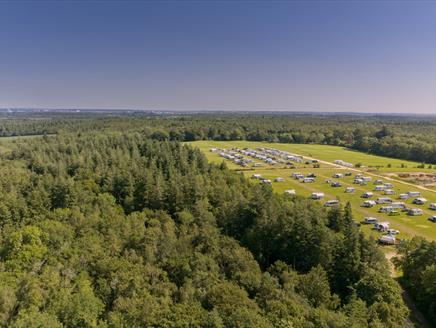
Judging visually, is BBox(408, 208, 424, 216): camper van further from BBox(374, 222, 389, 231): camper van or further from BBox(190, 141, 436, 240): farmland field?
BBox(374, 222, 389, 231): camper van

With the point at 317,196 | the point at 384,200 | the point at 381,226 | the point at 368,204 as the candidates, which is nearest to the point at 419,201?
the point at 384,200

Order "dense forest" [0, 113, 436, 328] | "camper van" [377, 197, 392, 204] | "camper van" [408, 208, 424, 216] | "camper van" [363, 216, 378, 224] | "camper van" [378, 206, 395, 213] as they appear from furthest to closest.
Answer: "camper van" [377, 197, 392, 204] < "camper van" [378, 206, 395, 213] < "camper van" [408, 208, 424, 216] < "camper van" [363, 216, 378, 224] < "dense forest" [0, 113, 436, 328]

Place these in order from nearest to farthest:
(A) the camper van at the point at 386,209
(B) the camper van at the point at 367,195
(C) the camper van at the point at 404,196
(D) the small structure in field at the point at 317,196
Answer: (A) the camper van at the point at 386,209 < (C) the camper van at the point at 404,196 < (D) the small structure in field at the point at 317,196 < (B) the camper van at the point at 367,195

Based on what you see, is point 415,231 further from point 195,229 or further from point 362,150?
point 362,150

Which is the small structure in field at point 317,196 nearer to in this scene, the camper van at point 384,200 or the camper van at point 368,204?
the camper van at point 368,204

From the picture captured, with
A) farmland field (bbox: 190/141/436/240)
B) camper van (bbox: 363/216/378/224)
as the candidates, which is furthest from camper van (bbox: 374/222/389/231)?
camper van (bbox: 363/216/378/224)

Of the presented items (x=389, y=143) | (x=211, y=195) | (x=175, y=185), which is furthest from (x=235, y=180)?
(x=389, y=143)

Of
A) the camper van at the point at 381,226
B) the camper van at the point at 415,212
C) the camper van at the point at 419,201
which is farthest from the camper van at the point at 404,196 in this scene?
the camper van at the point at 381,226

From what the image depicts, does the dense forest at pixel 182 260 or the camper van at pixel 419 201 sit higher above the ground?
the dense forest at pixel 182 260

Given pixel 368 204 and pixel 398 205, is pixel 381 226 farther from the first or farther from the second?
pixel 398 205

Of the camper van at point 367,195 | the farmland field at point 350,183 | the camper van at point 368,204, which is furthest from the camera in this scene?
the camper van at point 367,195
